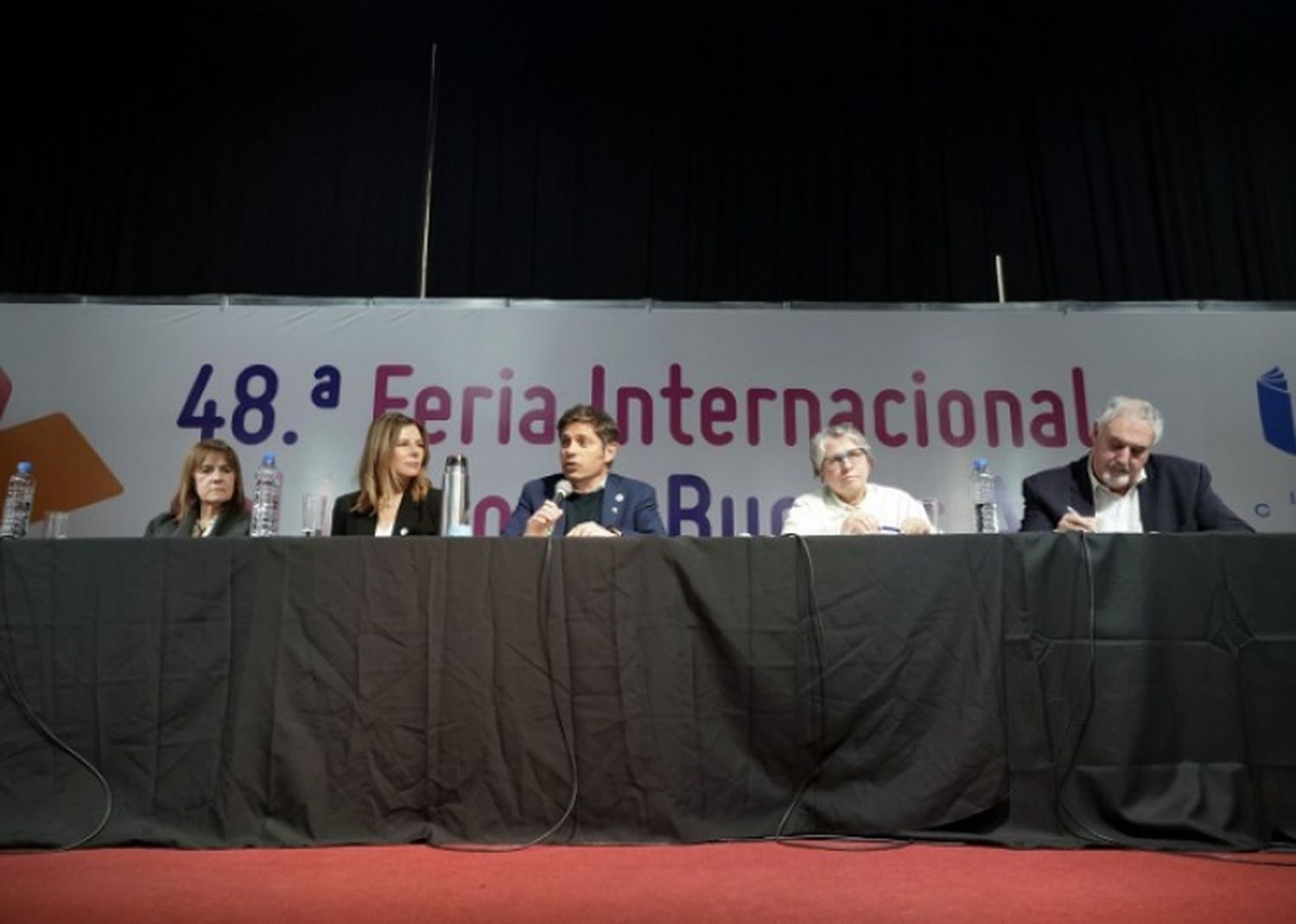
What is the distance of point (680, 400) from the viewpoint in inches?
142

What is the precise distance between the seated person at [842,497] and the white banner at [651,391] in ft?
A: 2.32

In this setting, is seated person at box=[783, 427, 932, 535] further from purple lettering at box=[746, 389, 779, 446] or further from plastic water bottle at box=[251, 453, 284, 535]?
plastic water bottle at box=[251, 453, 284, 535]

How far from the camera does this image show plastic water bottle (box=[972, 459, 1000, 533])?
2.34m

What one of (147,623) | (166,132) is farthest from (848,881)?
(166,132)

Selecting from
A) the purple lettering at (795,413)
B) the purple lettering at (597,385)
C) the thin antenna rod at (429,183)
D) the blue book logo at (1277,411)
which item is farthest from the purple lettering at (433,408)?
the blue book logo at (1277,411)

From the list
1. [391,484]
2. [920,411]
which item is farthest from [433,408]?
[920,411]

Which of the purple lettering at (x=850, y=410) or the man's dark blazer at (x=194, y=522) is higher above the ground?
the purple lettering at (x=850, y=410)

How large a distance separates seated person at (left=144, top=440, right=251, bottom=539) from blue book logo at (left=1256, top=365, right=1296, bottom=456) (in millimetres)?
3391

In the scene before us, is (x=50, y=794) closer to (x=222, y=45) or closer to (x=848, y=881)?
(x=848, y=881)

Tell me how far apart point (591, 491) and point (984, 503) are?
3.42 ft

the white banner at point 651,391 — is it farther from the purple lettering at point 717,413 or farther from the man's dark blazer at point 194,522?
the man's dark blazer at point 194,522

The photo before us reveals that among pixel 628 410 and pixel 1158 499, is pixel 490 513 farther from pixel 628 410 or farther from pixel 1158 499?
pixel 1158 499

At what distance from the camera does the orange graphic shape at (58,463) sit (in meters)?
3.48

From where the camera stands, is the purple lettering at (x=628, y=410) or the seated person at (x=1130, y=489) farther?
the purple lettering at (x=628, y=410)
